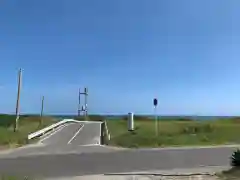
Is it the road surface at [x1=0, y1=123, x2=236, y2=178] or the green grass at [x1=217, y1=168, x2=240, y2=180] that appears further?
the road surface at [x1=0, y1=123, x2=236, y2=178]

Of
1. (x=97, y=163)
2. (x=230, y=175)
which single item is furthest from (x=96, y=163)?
(x=230, y=175)

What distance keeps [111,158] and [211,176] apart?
7177 mm

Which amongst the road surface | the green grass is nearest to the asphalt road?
the road surface

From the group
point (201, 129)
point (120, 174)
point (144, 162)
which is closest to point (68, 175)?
point (120, 174)

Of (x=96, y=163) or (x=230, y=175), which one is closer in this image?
(x=230, y=175)

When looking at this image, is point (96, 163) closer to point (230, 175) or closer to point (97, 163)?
point (97, 163)

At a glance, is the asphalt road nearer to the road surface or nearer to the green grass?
the road surface

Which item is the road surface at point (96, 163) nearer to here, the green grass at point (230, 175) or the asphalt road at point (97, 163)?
the asphalt road at point (97, 163)

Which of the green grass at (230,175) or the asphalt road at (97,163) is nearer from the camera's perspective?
the green grass at (230,175)

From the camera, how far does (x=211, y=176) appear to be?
13.1 metres

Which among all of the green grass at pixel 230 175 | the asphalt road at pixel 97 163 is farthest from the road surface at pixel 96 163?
the green grass at pixel 230 175

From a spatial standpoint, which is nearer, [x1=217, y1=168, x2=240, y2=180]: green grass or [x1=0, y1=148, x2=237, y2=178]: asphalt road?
[x1=217, y1=168, x2=240, y2=180]: green grass

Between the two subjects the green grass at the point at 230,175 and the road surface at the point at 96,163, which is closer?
the green grass at the point at 230,175

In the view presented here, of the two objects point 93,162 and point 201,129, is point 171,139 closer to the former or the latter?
point 201,129
